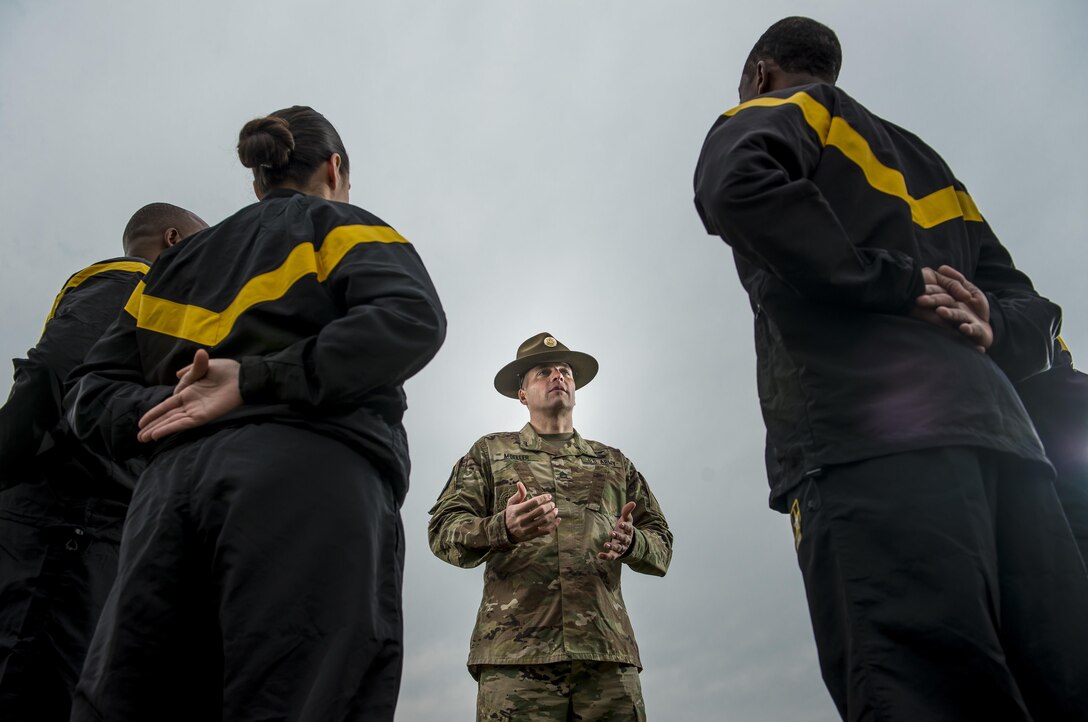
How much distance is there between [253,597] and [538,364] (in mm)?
4108

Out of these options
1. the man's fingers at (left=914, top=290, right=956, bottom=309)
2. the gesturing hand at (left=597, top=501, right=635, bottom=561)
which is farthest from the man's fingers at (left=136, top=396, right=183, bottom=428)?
the gesturing hand at (left=597, top=501, right=635, bottom=561)

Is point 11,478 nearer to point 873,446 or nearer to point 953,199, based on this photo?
point 873,446

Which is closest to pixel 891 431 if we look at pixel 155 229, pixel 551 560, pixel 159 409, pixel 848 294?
pixel 848 294

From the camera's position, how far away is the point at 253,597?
A: 1.89 meters

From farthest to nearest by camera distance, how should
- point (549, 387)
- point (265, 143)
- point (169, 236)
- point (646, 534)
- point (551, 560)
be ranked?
point (549, 387) < point (646, 534) < point (551, 560) < point (169, 236) < point (265, 143)

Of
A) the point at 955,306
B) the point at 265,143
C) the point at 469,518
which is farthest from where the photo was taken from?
the point at 469,518

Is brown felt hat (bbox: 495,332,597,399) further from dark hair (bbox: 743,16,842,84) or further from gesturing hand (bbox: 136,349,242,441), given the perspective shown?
gesturing hand (bbox: 136,349,242,441)

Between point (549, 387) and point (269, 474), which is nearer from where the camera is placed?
point (269, 474)

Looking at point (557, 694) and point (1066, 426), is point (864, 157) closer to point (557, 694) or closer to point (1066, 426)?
point (1066, 426)

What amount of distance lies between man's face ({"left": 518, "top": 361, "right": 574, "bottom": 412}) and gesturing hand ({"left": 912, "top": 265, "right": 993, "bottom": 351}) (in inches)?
136

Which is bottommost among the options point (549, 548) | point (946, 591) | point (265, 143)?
point (946, 591)

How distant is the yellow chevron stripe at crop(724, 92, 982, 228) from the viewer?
235 cm

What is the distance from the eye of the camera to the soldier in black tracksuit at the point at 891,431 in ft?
5.74

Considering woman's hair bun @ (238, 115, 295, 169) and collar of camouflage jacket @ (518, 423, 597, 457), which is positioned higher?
collar of camouflage jacket @ (518, 423, 597, 457)
